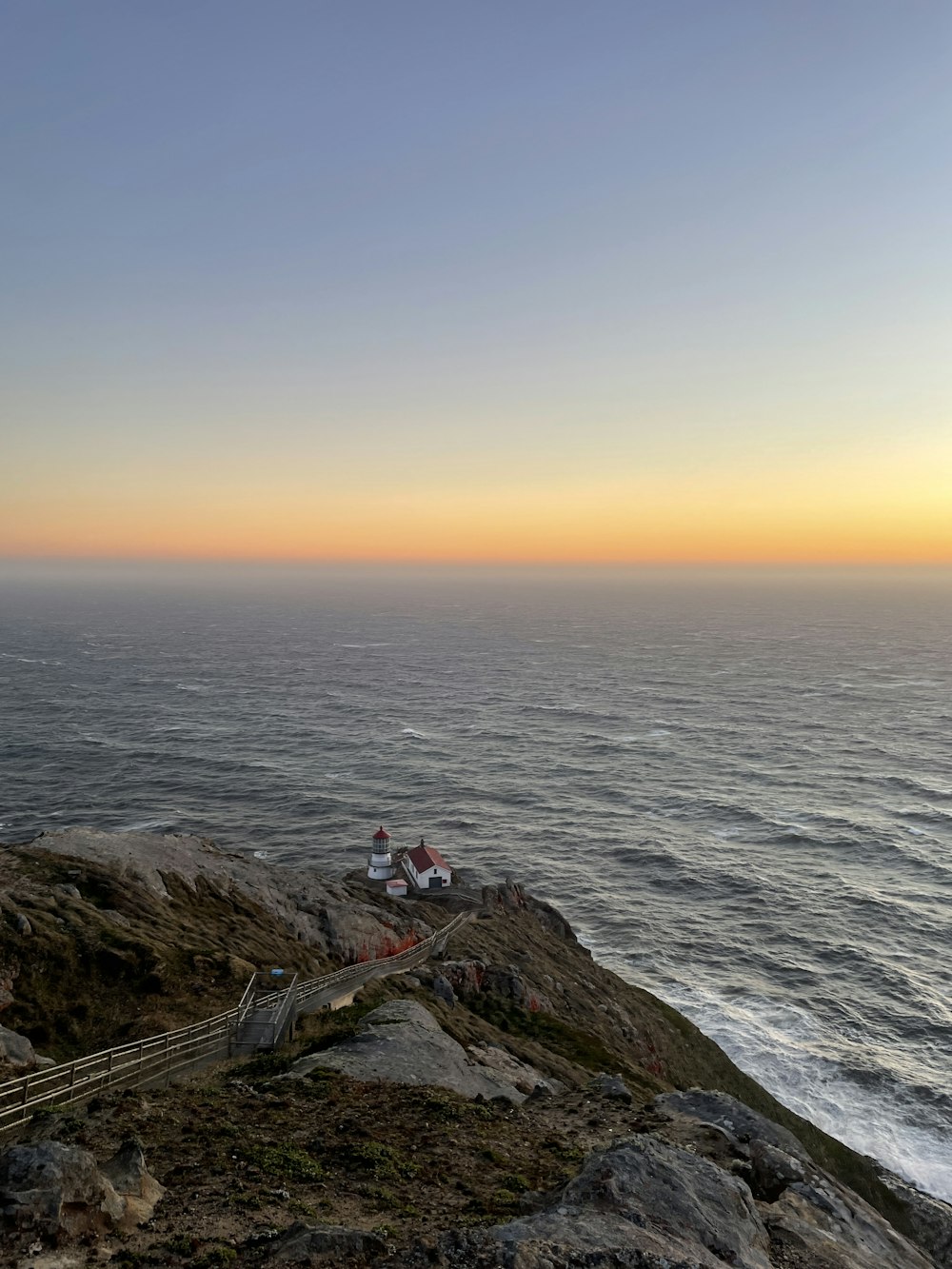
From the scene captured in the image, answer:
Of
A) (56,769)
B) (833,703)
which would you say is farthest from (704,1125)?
(833,703)

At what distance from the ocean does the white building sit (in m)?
6.30

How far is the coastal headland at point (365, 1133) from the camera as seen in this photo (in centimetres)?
1207

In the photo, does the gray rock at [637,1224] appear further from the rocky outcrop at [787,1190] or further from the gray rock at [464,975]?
the gray rock at [464,975]

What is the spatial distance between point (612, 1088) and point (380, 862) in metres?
41.7

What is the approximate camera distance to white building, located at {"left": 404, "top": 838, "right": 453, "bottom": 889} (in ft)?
207

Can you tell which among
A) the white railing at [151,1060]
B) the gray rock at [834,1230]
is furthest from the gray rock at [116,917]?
the gray rock at [834,1230]

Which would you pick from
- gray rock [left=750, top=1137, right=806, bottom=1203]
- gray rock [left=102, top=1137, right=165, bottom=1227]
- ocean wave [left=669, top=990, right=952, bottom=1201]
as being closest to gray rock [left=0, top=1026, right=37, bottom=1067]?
gray rock [left=102, top=1137, right=165, bottom=1227]

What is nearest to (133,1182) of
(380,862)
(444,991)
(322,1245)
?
(322,1245)

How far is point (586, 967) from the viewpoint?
169 ft

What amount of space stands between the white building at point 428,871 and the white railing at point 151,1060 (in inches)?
1207

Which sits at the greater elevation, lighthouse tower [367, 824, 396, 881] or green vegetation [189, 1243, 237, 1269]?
green vegetation [189, 1243, 237, 1269]

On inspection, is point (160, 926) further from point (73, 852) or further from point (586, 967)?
point (586, 967)

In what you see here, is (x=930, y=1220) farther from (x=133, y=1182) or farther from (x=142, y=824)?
(x=142, y=824)

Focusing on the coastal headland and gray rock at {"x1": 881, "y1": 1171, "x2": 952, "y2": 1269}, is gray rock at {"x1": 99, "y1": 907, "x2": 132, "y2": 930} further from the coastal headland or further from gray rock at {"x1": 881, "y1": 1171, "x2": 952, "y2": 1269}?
gray rock at {"x1": 881, "y1": 1171, "x2": 952, "y2": 1269}
